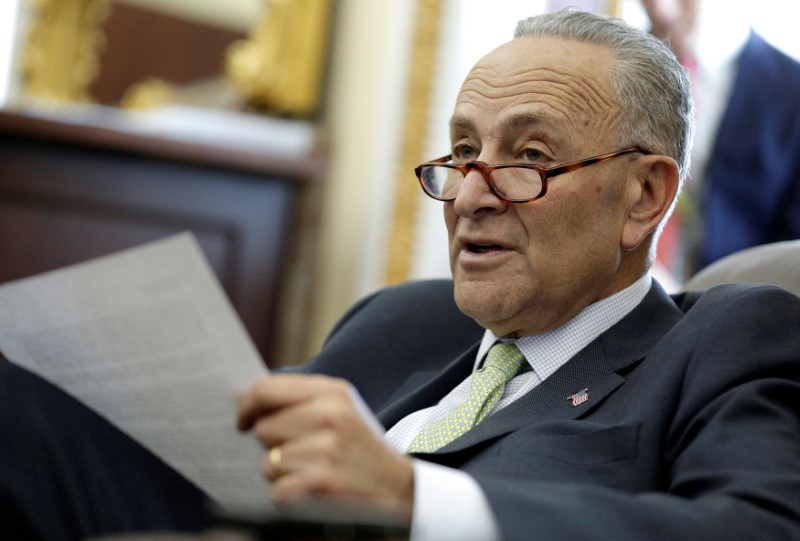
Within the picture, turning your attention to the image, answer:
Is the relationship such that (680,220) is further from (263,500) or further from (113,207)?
(263,500)

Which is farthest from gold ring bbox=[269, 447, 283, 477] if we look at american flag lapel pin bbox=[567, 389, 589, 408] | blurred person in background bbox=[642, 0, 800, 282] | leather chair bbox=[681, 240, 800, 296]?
blurred person in background bbox=[642, 0, 800, 282]

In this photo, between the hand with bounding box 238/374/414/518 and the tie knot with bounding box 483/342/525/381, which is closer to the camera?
the hand with bounding box 238/374/414/518

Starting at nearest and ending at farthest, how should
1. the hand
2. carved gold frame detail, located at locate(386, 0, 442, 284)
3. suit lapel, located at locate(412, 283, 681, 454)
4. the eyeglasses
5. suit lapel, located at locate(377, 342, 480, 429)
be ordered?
the hand → suit lapel, located at locate(412, 283, 681, 454) → the eyeglasses → suit lapel, located at locate(377, 342, 480, 429) → carved gold frame detail, located at locate(386, 0, 442, 284)

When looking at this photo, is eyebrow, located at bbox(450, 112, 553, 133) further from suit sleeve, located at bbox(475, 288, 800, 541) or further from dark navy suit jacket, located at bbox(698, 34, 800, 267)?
dark navy suit jacket, located at bbox(698, 34, 800, 267)

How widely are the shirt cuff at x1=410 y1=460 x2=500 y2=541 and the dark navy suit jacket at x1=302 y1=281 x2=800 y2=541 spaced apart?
0.05 ft

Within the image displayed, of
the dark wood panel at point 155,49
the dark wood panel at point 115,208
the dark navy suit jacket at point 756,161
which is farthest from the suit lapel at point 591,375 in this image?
the dark wood panel at point 155,49

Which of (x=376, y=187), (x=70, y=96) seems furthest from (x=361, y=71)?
(x=70, y=96)

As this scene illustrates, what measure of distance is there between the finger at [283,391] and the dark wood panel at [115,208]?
2.91 metres

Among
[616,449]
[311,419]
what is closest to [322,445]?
[311,419]

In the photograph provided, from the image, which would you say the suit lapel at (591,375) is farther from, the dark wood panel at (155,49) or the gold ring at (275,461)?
the dark wood panel at (155,49)

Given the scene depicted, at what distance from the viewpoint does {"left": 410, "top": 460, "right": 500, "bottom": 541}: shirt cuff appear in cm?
106

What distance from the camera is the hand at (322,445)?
103 cm

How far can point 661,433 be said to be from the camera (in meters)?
1.31

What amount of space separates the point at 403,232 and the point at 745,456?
8.74ft
